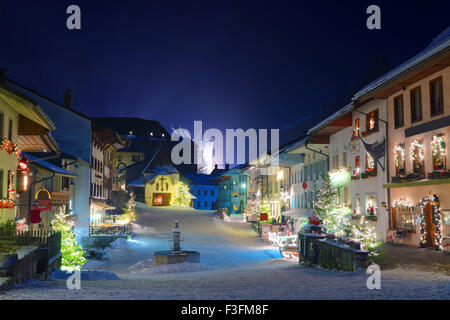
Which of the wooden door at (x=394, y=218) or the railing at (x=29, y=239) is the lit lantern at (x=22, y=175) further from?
the wooden door at (x=394, y=218)

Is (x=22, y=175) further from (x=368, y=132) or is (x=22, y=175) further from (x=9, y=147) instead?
(x=368, y=132)

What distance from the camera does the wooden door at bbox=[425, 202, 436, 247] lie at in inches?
807

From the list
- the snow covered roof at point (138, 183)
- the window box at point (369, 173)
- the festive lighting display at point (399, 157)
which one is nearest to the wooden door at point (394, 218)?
the festive lighting display at point (399, 157)

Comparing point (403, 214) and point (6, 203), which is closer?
point (6, 203)

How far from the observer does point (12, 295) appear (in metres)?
9.40

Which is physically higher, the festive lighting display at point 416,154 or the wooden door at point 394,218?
the festive lighting display at point 416,154

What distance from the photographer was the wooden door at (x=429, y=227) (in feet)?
67.3

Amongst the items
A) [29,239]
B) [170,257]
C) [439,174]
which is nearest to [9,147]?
[29,239]

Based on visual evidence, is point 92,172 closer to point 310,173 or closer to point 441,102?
point 310,173

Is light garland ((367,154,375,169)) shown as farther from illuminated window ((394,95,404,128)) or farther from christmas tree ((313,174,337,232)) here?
illuminated window ((394,95,404,128))

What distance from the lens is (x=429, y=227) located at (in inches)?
819

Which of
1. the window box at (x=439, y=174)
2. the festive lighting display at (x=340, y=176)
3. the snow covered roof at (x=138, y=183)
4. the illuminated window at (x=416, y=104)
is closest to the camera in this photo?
the window box at (x=439, y=174)

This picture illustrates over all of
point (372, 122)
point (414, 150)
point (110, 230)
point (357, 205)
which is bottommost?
point (110, 230)
